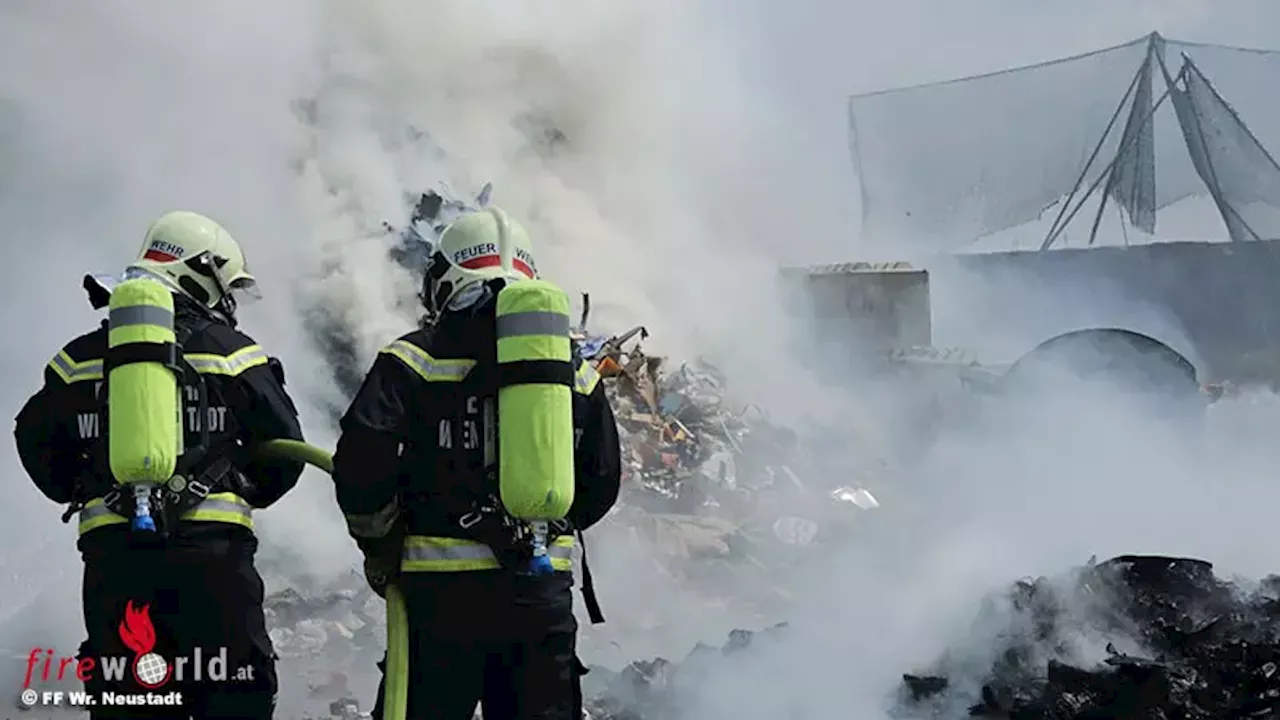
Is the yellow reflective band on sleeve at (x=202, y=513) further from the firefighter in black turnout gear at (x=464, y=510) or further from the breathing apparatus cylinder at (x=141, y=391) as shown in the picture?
the firefighter in black turnout gear at (x=464, y=510)

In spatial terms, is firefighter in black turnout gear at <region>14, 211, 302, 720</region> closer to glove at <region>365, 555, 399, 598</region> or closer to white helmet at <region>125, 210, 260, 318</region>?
white helmet at <region>125, 210, 260, 318</region>

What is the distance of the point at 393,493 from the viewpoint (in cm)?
242

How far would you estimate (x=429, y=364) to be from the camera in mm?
2430

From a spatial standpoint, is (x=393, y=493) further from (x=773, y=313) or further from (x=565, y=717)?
(x=773, y=313)

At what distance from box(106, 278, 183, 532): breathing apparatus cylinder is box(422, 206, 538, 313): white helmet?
23.0 inches

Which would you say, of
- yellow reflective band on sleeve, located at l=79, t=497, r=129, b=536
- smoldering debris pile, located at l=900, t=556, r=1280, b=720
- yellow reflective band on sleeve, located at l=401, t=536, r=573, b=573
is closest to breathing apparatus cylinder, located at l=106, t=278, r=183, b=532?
yellow reflective band on sleeve, located at l=79, t=497, r=129, b=536

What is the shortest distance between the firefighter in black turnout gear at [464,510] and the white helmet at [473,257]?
0.5 inches

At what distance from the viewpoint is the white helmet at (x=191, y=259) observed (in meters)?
2.87

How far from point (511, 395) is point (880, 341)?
12633 millimetres

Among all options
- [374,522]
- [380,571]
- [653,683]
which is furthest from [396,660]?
[653,683]

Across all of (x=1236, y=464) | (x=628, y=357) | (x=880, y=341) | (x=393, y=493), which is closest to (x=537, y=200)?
(x=628, y=357)

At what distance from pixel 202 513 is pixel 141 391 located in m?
0.34

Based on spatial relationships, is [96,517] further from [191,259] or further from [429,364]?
[429,364]

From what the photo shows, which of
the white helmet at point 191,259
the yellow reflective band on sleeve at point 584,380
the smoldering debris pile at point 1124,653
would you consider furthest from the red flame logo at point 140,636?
the smoldering debris pile at point 1124,653
